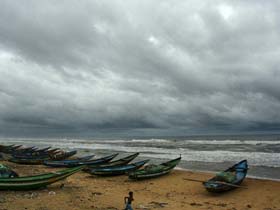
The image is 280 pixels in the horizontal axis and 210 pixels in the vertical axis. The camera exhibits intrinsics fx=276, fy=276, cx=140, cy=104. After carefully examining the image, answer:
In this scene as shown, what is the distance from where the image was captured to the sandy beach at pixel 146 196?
33.3 feet

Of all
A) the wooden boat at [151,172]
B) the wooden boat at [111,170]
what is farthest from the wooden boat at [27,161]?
the wooden boat at [151,172]

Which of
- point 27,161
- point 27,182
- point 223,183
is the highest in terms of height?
point 27,182

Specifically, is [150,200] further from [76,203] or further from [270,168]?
[270,168]

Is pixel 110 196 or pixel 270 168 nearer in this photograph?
pixel 110 196

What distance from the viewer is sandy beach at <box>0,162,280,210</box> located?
10164 millimetres

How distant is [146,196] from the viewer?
1307 cm

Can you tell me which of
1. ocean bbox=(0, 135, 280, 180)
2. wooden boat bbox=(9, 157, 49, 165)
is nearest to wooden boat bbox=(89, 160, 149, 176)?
ocean bbox=(0, 135, 280, 180)

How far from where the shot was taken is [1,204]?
9430 mm

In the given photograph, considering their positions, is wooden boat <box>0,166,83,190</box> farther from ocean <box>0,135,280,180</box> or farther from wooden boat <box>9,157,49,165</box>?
wooden boat <box>9,157,49,165</box>

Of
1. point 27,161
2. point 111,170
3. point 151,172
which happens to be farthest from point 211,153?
→ point 27,161

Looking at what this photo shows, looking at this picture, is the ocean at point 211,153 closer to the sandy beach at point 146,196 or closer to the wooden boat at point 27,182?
the sandy beach at point 146,196

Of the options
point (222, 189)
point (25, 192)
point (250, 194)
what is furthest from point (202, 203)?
point (25, 192)

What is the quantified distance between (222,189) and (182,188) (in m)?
2.80

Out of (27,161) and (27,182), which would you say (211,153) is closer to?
(27,161)
